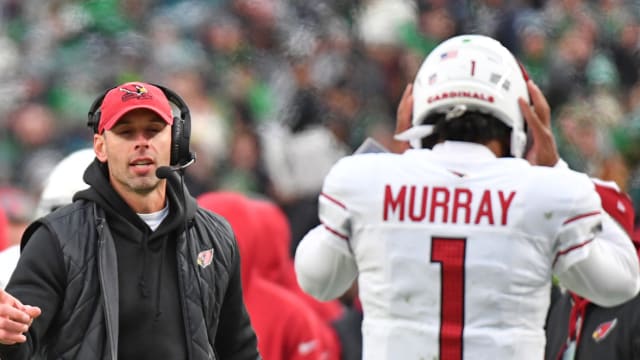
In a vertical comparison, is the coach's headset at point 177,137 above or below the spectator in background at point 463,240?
above

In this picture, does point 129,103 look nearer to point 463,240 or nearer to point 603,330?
point 463,240

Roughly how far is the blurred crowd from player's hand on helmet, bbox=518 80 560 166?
20.3ft

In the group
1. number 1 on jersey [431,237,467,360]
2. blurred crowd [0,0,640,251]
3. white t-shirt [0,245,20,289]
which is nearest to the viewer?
number 1 on jersey [431,237,467,360]

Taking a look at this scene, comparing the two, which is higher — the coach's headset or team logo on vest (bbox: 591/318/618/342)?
the coach's headset

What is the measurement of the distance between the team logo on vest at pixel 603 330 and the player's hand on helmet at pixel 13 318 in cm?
258

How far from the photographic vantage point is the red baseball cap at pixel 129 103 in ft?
16.0

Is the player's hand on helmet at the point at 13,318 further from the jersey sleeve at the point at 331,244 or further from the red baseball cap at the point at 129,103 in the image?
the jersey sleeve at the point at 331,244

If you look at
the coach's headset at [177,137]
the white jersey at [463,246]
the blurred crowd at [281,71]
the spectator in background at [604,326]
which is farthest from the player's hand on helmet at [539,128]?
the blurred crowd at [281,71]

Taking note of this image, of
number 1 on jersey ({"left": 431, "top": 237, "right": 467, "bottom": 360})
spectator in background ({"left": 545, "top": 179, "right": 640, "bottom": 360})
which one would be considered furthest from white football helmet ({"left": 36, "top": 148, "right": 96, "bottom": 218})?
spectator in background ({"left": 545, "top": 179, "right": 640, "bottom": 360})

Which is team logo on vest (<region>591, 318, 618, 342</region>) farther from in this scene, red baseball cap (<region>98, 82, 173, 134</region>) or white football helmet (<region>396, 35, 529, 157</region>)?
red baseball cap (<region>98, 82, 173, 134</region>)

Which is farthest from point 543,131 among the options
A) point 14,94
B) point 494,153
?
point 14,94

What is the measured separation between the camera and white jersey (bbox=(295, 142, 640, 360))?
4.98m

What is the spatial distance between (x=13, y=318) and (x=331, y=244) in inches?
50.2

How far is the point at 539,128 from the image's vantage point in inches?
206
